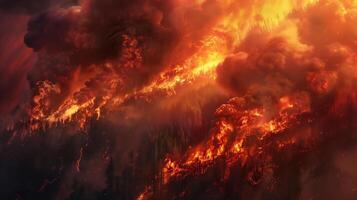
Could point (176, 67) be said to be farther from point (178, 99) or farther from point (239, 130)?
point (239, 130)

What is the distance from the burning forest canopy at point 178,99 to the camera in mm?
20234

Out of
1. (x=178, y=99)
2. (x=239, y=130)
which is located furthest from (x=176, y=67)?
(x=239, y=130)

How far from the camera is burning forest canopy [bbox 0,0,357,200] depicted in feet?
66.4

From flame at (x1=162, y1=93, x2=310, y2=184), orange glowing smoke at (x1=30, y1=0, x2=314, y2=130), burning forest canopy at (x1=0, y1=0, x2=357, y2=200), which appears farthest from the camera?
orange glowing smoke at (x1=30, y1=0, x2=314, y2=130)

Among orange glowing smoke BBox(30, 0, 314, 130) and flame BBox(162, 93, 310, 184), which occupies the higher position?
orange glowing smoke BBox(30, 0, 314, 130)

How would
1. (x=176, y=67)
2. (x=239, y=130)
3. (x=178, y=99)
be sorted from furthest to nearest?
(x=178, y=99), (x=176, y=67), (x=239, y=130)

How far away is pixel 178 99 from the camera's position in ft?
73.0

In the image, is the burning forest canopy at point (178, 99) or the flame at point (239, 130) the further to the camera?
the burning forest canopy at point (178, 99)

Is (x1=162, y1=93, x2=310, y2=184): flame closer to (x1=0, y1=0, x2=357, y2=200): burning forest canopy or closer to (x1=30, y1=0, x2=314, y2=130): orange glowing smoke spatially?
(x1=0, y1=0, x2=357, y2=200): burning forest canopy

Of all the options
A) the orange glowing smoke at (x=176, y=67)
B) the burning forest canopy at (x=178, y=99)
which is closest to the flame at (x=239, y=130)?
the burning forest canopy at (x=178, y=99)

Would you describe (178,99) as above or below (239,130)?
above

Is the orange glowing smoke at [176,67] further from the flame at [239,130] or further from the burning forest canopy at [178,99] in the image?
the flame at [239,130]

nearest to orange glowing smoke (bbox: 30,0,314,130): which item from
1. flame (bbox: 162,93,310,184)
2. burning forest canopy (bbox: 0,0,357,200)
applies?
burning forest canopy (bbox: 0,0,357,200)

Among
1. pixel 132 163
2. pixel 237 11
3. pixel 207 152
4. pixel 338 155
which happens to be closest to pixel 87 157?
pixel 132 163
